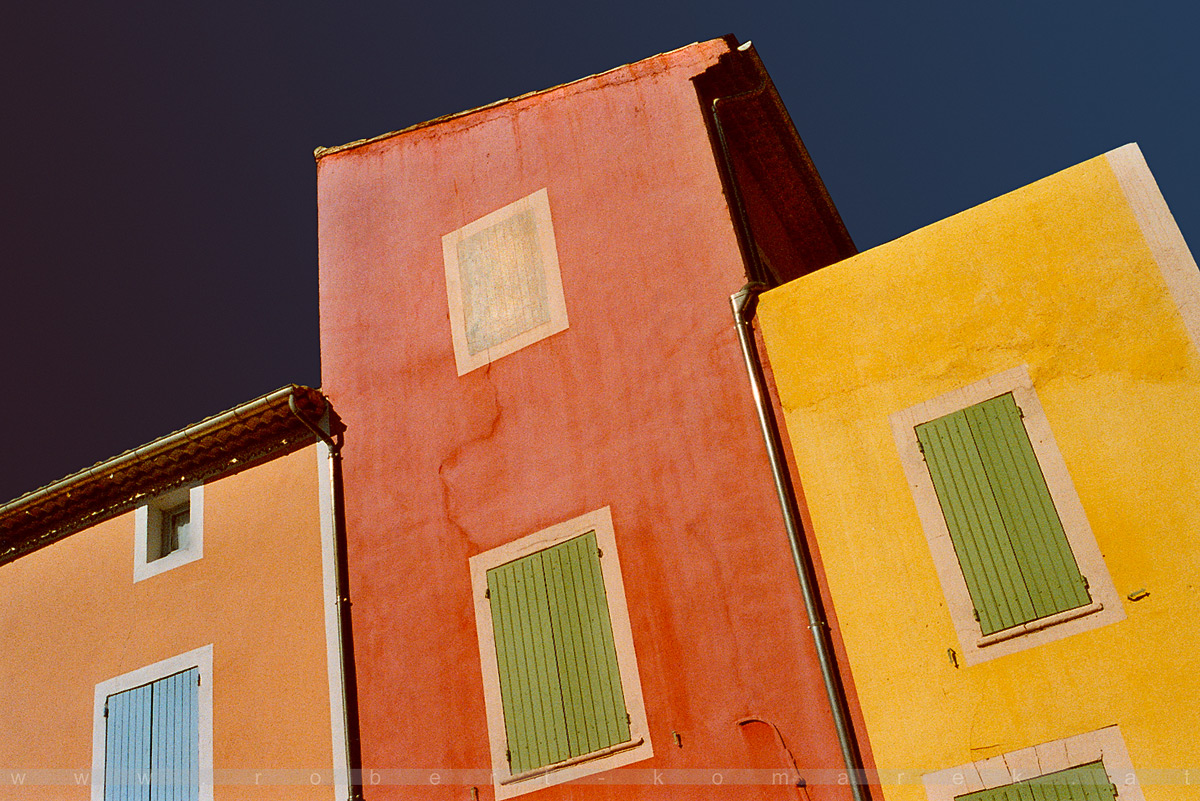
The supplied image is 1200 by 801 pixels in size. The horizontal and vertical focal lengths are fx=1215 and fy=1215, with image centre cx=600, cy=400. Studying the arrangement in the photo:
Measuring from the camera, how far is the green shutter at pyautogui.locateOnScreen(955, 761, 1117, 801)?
8.14m

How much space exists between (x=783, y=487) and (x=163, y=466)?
23.3 ft

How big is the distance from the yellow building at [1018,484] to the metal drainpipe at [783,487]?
170 millimetres

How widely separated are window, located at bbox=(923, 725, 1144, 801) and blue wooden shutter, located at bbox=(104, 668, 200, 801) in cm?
711

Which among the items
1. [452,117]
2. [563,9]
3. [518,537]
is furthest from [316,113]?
[518,537]

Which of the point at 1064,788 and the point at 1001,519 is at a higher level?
the point at 1001,519

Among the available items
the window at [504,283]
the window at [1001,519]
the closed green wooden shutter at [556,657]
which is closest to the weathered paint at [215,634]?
the closed green wooden shutter at [556,657]

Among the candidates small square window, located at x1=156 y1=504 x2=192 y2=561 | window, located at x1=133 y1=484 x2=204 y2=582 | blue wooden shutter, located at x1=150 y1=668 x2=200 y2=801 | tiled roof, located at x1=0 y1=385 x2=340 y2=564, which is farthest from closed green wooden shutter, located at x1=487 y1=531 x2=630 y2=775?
small square window, located at x1=156 y1=504 x2=192 y2=561

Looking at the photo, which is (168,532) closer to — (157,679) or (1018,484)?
(157,679)

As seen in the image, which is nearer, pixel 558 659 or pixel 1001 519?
pixel 1001 519

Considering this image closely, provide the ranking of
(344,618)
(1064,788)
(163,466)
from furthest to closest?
(163,466) → (344,618) → (1064,788)

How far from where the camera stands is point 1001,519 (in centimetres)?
912

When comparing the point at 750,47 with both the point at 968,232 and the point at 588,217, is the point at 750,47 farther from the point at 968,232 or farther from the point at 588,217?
the point at 968,232

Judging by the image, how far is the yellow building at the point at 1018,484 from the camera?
8352 mm

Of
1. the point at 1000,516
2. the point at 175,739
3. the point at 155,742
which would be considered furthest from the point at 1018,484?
the point at 155,742
